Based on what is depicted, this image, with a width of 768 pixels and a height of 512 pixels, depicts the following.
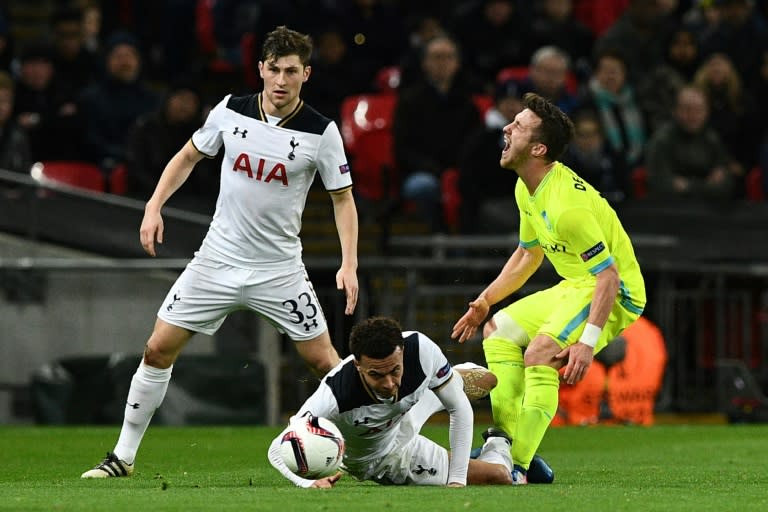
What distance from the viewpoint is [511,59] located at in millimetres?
20016

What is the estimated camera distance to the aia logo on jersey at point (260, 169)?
9.59 meters

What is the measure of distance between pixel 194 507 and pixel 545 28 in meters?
13.5

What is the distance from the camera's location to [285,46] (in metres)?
9.39

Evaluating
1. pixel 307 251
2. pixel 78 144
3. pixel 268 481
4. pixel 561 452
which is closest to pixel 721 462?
pixel 561 452

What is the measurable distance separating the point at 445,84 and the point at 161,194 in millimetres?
8989

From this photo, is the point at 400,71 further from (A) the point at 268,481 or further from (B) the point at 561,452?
(A) the point at 268,481

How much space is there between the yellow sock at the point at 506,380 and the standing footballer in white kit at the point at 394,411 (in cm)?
35

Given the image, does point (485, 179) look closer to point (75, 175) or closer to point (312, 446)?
point (75, 175)

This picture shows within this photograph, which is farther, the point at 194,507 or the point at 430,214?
the point at 430,214

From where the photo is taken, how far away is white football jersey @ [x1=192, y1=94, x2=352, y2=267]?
9.59 meters

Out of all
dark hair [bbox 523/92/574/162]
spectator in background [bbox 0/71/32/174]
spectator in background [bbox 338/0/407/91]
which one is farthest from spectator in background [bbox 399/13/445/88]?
dark hair [bbox 523/92/574/162]

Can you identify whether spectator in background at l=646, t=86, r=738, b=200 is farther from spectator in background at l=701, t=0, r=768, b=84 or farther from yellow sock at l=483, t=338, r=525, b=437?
yellow sock at l=483, t=338, r=525, b=437

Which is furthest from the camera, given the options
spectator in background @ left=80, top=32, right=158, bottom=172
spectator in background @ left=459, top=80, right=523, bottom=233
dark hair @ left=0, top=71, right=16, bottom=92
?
spectator in background @ left=80, top=32, right=158, bottom=172

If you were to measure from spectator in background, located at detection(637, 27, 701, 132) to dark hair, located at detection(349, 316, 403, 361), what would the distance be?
38.2 feet
